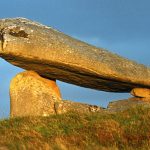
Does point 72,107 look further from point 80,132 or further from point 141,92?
point 80,132

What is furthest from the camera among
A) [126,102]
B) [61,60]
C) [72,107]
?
[126,102]

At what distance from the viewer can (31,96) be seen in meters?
22.0

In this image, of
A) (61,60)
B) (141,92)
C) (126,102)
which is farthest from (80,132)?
(141,92)

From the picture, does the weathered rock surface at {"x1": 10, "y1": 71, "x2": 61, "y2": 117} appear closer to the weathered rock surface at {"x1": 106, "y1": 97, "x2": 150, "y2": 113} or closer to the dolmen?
the dolmen

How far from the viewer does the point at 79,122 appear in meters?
17.4

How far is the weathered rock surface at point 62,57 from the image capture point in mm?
20312

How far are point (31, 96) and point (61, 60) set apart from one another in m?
2.52

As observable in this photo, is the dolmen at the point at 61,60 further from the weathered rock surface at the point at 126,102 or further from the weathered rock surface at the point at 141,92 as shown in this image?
the weathered rock surface at the point at 126,102

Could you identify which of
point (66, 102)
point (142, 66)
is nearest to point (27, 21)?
point (66, 102)

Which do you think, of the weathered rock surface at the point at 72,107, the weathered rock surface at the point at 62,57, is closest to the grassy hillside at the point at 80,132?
the weathered rock surface at the point at 62,57

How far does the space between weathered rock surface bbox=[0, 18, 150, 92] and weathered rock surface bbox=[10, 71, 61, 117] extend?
1.56 feet

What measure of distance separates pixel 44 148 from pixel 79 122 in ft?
12.9

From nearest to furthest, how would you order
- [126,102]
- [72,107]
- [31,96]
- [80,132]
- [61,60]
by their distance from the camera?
[80,132] < [61,60] < [31,96] < [72,107] < [126,102]

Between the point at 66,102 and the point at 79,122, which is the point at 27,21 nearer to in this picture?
the point at 66,102
